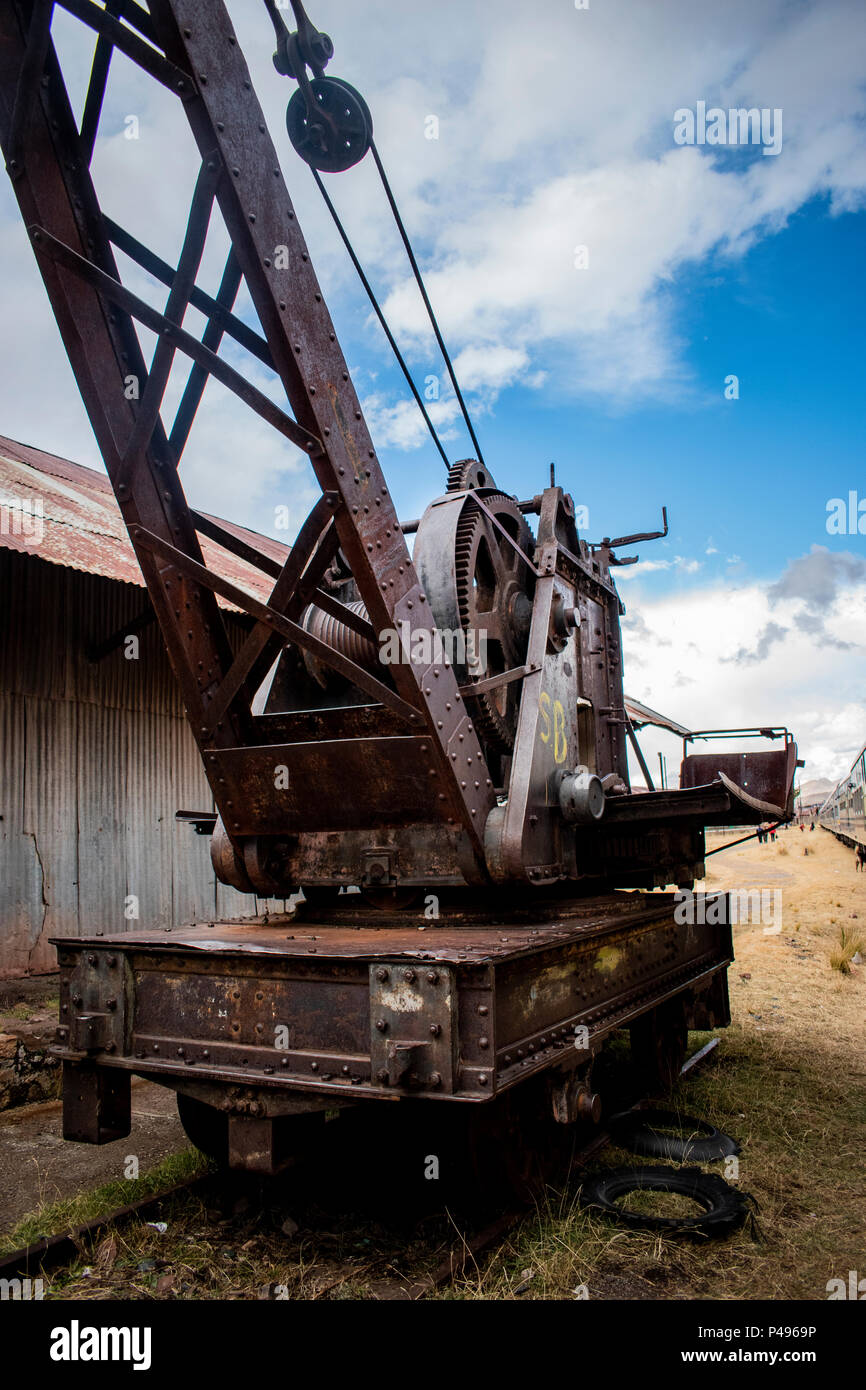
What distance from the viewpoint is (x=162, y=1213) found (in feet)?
14.0

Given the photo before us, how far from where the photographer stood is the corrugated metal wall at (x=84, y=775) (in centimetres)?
772

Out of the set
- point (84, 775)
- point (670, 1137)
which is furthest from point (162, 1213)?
point (84, 775)

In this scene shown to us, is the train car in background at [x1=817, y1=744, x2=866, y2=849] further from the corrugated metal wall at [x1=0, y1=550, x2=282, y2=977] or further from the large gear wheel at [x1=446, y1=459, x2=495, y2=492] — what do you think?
the large gear wheel at [x1=446, y1=459, x2=495, y2=492]

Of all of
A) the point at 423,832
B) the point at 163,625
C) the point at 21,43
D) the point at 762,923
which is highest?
the point at 21,43

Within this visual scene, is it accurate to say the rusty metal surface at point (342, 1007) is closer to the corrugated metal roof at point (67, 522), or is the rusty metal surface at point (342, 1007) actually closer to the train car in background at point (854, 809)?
the corrugated metal roof at point (67, 522)

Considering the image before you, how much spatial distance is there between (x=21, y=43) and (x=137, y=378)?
120 cm

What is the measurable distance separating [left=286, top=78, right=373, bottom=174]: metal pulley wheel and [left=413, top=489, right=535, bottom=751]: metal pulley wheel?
1649 millimetres

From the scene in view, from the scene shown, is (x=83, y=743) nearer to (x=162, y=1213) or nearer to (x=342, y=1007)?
(x=162, y=1213)

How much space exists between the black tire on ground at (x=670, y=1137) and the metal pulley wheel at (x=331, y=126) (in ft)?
16.6

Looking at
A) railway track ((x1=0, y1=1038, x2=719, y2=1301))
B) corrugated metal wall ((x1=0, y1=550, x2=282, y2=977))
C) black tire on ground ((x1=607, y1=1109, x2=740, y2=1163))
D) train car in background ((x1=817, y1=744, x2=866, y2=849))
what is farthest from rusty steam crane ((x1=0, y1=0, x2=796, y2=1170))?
train car in background ((x1=817, y1=744, x2=866, y2=849))

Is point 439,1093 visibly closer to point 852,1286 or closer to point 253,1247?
point 253,1247

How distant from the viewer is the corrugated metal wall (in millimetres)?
7719

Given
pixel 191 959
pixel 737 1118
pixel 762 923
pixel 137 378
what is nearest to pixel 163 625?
pixel 137 378

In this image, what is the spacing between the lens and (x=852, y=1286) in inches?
142
